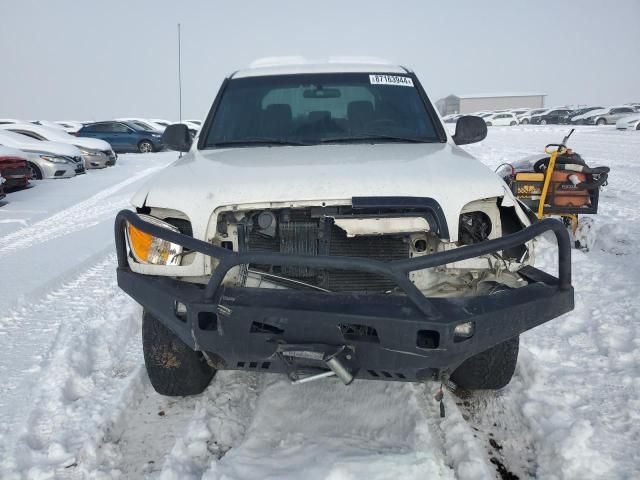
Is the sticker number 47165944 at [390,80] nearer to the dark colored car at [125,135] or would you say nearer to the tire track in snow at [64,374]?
the tire track in snow at [64,374]

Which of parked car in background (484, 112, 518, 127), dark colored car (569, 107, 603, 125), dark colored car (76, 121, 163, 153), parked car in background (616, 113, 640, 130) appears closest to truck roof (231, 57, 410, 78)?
dark colored car (76, 121, 163, 153)

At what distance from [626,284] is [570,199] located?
53.1 inches

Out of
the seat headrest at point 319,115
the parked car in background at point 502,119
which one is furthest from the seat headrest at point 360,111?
the parked car in background at point 502,119

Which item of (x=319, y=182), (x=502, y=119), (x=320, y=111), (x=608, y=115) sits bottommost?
(x=319, y=182)

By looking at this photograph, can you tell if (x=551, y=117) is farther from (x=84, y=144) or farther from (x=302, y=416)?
(x=302, y=416)

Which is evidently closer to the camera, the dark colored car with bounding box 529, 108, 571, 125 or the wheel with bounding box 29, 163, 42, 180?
the wheel with bounding box 29, 163, 42, 180

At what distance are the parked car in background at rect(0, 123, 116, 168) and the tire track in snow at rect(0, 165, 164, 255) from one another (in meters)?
4.87

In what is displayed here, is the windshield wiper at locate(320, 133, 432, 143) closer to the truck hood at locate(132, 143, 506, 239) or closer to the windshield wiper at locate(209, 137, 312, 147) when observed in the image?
the windshield wiper at locate(209, 137, 312, 147)

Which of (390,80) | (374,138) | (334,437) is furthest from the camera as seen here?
(390,80)

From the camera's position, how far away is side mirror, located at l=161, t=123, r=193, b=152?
3486 mm

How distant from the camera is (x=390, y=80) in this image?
11.7 ft

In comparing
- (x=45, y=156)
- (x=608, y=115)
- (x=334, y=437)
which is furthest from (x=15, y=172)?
(x=608, y=115)

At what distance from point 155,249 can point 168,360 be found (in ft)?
2.12

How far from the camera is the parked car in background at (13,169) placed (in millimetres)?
9117
